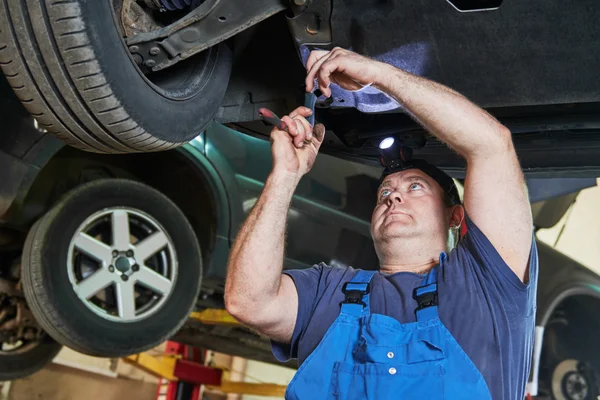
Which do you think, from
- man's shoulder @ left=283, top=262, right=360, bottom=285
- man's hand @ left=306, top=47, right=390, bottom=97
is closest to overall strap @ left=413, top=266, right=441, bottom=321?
man's shoulder @ left=283, top=262, right=360, bottom=285

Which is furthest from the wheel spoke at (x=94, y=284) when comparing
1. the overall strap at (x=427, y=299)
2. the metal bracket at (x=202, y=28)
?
the overall strap at (x=427, y=299)

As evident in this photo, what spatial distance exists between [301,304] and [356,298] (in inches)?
6.3

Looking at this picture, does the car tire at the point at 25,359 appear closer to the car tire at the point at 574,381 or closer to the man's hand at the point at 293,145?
the man's hand at the point at 293,145

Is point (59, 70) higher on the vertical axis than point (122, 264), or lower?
higher

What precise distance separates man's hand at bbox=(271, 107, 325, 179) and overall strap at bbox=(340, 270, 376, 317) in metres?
0.27

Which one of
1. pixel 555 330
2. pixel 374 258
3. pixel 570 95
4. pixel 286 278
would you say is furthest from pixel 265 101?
pixel 555 330

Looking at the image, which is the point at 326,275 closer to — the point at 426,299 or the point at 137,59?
the point at 426,299

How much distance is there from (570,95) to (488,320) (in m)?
0.57

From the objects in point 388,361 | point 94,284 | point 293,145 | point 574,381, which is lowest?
point 388,361

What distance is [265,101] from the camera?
5.83 ft

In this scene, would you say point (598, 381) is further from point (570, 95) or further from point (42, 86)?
point (42, 86)

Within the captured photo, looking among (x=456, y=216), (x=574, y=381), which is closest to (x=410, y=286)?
(x=456, y=216)

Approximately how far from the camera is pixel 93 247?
7.14ft

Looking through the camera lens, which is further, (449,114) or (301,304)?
(301,304)
